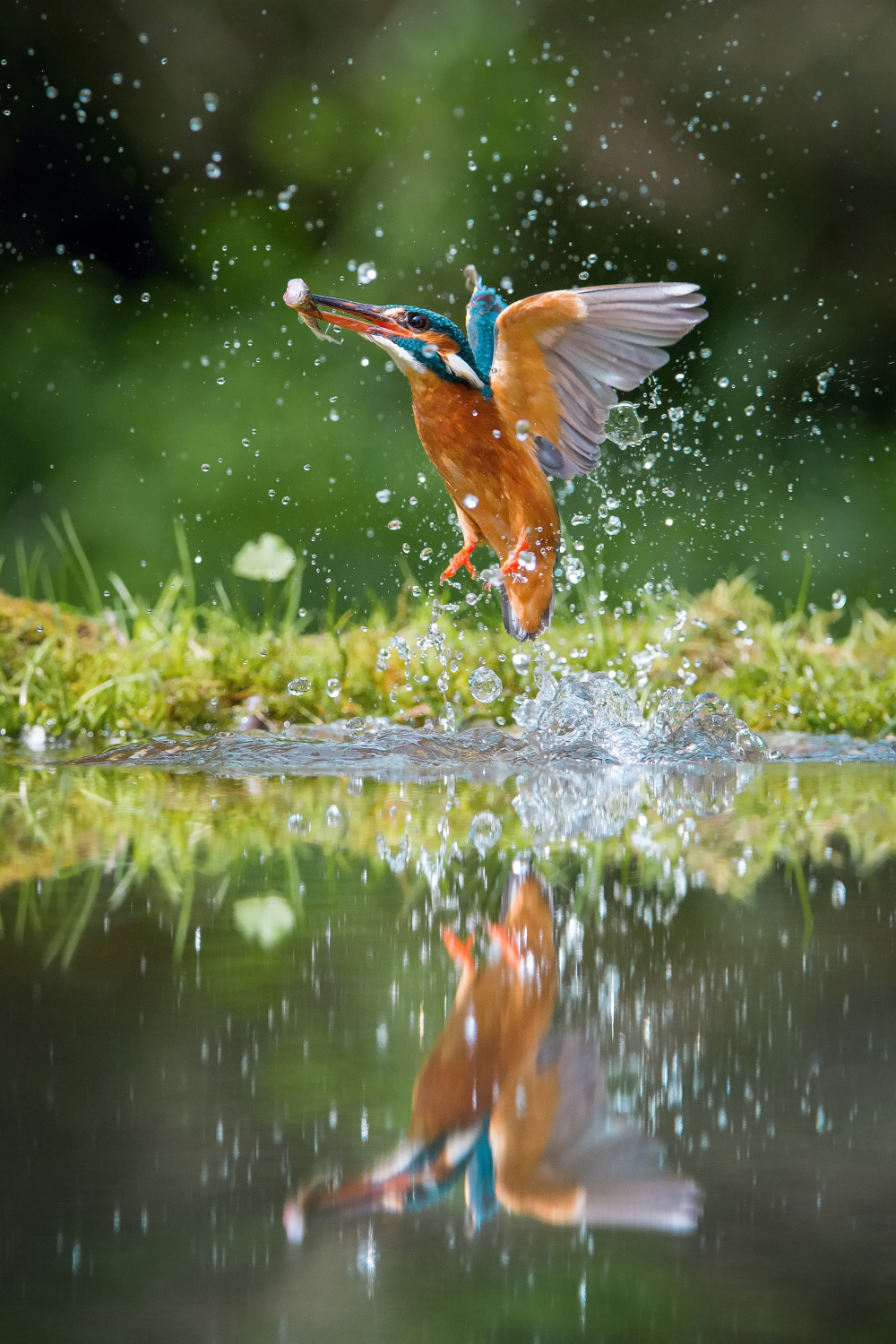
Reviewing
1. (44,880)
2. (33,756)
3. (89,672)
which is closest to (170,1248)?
(44,880)

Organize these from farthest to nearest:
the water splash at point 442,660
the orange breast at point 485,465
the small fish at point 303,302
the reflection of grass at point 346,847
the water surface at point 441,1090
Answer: the water splash at point 442,660
the orange breast at point 485,465
the small fish at point 303,302
the reflection of grass at point 346,847
the water surface at point 441,1090

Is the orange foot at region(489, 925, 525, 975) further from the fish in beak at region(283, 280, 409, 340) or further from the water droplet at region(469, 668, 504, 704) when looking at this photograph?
the water droplet at region(469, 668, 504, 704)

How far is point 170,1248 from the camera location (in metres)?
0.76

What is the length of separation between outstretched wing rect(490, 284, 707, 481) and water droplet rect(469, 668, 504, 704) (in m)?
0.69

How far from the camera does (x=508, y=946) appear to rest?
1366mm

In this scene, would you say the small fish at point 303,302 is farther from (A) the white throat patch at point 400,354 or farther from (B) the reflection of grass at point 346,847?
(B) the reflection of grass at point 346,847

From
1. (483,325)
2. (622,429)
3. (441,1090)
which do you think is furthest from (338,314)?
(441,1090)

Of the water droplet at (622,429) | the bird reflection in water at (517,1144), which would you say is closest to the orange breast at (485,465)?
the water droplet at (622,429)

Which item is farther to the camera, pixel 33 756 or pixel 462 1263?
pixel 33 756

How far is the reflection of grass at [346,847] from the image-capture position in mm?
1585

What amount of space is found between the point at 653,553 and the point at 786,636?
2.09 meters

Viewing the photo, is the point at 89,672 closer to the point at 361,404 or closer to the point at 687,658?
the point at 687,658

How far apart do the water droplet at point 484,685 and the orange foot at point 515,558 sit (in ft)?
1.67

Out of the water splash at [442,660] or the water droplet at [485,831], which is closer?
the water droplet at [485,831]
